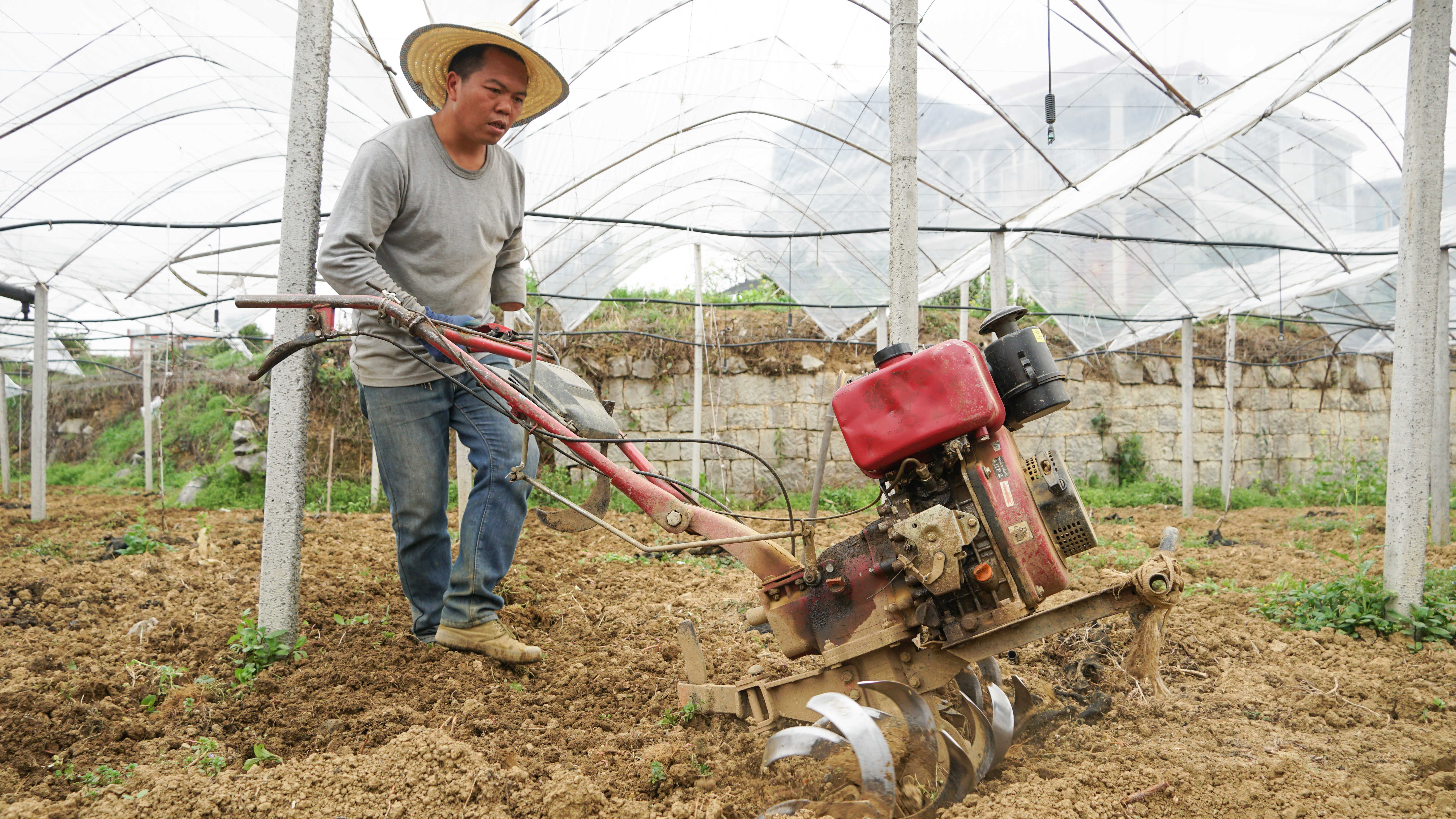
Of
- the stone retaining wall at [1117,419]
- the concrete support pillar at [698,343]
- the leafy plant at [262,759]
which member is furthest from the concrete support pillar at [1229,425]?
the leafy plant at [262,759]

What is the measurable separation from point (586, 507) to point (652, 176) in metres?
6.60

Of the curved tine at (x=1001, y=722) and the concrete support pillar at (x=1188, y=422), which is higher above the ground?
the concrete support pillar at (x=1188, y=422)

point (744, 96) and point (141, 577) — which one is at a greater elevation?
point (744, 96)

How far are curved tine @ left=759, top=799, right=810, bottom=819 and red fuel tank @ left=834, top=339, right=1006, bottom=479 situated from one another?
0.79m

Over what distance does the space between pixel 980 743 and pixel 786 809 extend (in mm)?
620

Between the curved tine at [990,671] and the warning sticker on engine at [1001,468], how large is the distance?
70 centimetres

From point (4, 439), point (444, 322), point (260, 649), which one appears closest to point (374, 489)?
point (4, 439)

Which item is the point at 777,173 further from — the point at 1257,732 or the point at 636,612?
the point at 1257,732

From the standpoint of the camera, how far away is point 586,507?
2582mm

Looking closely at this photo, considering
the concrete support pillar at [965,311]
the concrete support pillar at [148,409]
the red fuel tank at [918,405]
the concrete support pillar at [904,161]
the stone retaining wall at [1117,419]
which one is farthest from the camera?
the stone retaining wall at [1117,419]

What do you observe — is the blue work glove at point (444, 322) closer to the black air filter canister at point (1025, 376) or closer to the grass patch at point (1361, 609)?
the black air filter canister at point (1025, 376)

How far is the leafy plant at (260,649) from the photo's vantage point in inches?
105

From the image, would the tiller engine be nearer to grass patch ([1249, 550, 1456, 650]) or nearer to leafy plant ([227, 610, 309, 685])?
leafy plant ([227, 610, 309, 685])

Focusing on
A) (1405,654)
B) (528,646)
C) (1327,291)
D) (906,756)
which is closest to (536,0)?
(528,646)
